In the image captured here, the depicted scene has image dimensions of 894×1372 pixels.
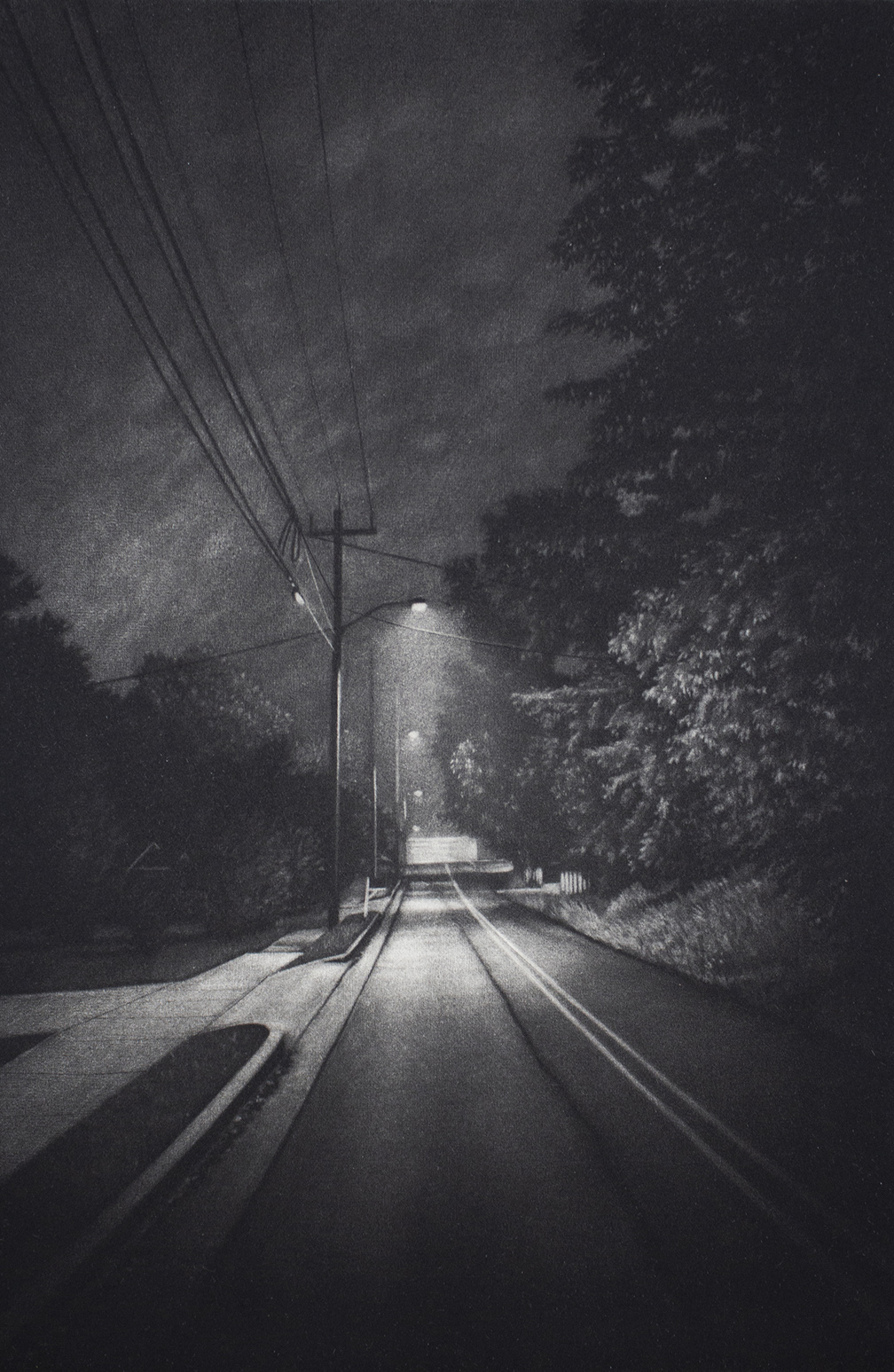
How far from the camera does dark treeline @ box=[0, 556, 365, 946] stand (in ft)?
86.6

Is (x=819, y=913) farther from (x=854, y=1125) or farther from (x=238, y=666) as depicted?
(x=238, y=666)

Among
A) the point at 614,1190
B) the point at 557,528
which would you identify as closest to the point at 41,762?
the point at 557,528

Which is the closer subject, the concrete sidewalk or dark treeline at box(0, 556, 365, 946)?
the concrete sidewalk

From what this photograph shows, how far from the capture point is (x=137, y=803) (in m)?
32.3

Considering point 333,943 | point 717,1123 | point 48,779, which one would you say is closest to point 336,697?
point 333,943

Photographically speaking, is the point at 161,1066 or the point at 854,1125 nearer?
the point at 854,1125

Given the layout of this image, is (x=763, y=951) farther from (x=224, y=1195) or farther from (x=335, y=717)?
(x=335, y=717)

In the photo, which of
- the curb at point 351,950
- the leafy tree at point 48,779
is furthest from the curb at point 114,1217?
the leafy tree at point 48,779

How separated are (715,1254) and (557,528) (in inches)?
499

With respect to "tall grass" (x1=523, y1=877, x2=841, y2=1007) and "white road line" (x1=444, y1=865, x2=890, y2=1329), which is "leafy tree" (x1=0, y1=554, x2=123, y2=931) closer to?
"tall grass" (x1=523, y1=877, x2=841, y2=1007)

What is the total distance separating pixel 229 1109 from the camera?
20.7ft

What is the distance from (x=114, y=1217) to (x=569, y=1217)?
2.42 metres

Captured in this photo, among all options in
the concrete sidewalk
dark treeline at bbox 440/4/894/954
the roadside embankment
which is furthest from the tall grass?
the concrete sidewalk

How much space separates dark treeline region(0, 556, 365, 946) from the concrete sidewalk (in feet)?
27.1
